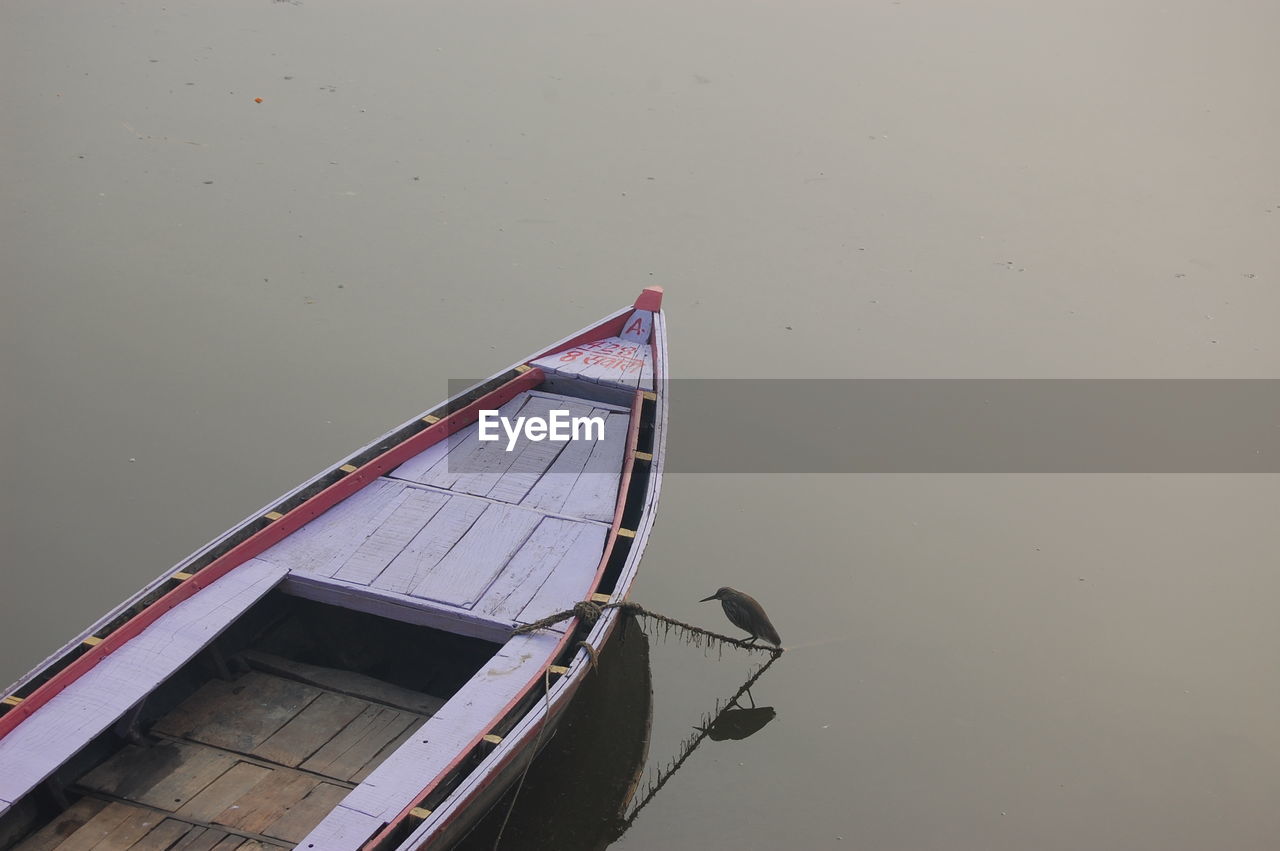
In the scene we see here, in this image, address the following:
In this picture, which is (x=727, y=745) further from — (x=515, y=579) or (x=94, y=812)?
(x=94, y=812)

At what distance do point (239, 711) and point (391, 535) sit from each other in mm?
901

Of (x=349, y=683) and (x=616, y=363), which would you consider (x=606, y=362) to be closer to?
(x=616, y=363)

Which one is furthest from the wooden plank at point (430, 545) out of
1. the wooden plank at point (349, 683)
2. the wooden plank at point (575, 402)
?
the wooden plank at point (575, 402)

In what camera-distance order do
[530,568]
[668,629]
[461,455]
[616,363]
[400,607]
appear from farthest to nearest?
[616,363] → [461,455] → [668,629] → [530,568] → [400,607]

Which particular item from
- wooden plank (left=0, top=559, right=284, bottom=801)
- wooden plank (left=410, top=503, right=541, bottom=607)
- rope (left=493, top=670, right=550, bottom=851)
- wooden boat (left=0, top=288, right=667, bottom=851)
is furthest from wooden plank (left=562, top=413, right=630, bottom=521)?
wooden plank (left=0, top=559, right=284, bottom=801)

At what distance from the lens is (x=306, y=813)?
11.8 feet

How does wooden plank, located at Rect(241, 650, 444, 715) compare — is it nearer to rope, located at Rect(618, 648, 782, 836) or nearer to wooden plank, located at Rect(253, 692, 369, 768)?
wooden plank, located at Rect(253, 692, 369, 768)

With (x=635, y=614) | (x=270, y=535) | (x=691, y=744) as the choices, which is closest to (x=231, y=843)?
(x=270, y=535)

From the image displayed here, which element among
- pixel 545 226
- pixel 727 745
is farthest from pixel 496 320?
pixel 727 745

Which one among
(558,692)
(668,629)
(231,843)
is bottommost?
(231,843)

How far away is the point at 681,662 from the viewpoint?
4.79m

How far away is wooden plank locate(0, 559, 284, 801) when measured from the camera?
10.9ft

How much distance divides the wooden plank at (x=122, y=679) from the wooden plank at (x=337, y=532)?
0.11m

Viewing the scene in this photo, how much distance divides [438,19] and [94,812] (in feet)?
23.9
